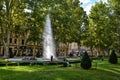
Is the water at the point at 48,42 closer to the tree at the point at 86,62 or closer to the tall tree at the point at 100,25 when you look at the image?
the tall tree at the point at 100,25

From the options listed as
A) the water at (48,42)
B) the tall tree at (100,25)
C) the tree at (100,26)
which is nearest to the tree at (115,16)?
the tree at (100,26)

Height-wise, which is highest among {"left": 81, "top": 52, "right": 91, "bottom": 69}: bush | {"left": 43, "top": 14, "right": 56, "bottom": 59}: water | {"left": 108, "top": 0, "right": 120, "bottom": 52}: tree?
{"left": 108, "top": 0, "right": 120, "bottom": 52}: tree

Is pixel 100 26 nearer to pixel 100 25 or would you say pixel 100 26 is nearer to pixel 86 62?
pixel 100 25

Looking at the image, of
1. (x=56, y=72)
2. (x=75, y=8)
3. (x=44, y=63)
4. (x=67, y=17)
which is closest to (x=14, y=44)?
(x=75, y=8)

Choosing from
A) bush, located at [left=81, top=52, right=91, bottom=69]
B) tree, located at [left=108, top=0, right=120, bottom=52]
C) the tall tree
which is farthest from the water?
bush, located at [left=81, top=52, right=91, bottom=69]

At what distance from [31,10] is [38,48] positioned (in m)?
47.2

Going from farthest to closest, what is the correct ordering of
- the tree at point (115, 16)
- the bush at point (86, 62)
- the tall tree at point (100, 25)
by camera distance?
the tall tree at point (100, 25) → the tree at point (115, 16) → the bush at point (86, 62)

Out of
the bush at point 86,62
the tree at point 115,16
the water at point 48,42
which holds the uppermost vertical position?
the tree at point 115,16

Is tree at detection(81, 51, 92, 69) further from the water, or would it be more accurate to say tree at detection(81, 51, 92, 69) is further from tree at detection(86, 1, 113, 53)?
tree at detection(86, 1, 113, 53)

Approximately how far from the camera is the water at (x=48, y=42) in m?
56.2

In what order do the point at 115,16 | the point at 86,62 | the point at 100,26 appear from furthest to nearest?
the point at 100,26, the point at 115,16, the point at 86,62

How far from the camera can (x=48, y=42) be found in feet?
195

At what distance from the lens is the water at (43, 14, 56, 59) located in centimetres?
5623

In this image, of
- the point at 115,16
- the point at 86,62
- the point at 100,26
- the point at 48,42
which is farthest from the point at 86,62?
the point at 100,26
